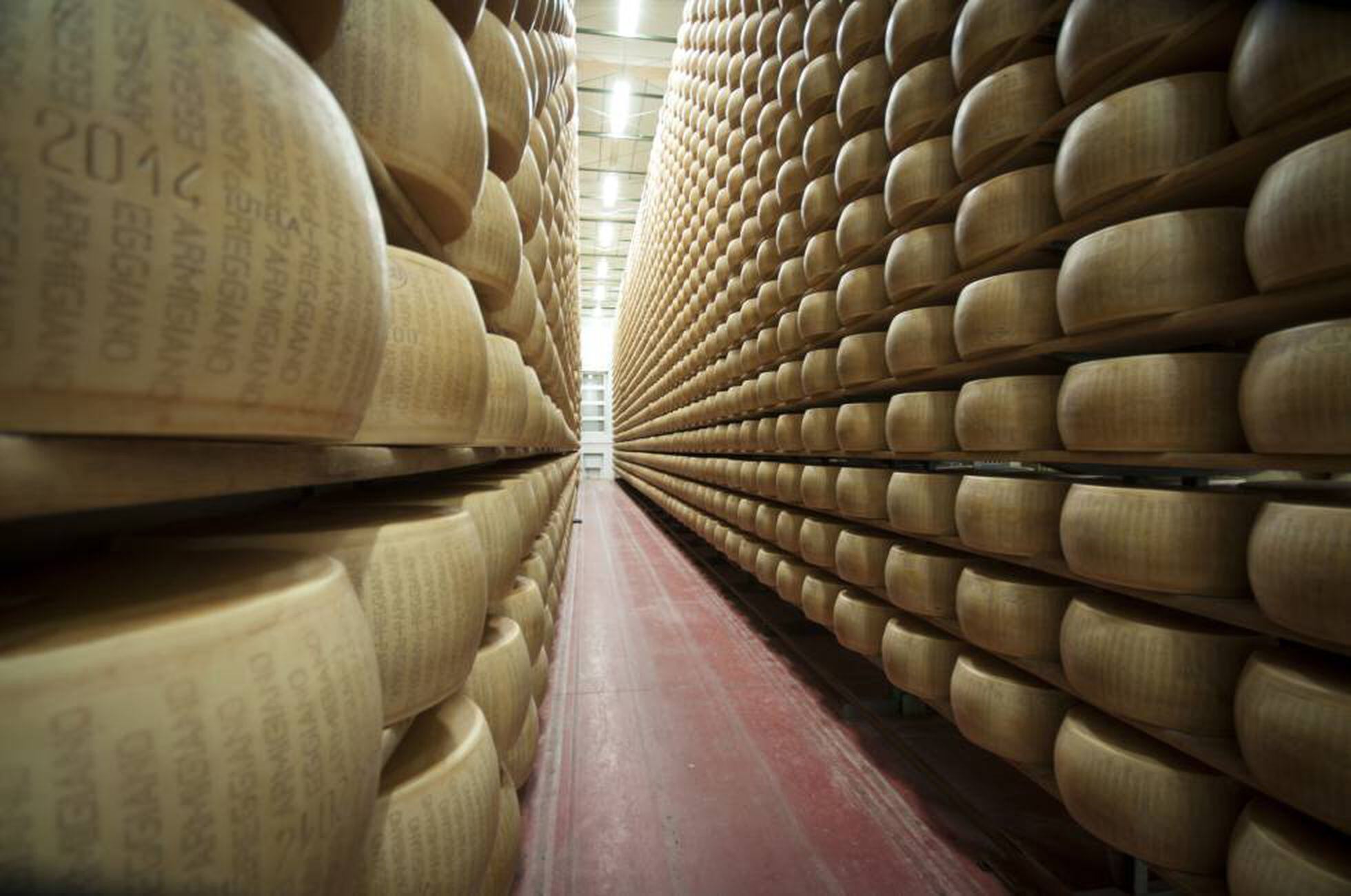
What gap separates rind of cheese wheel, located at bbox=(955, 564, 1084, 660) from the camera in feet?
4.00

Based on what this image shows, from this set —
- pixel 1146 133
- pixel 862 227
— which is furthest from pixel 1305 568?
pixel 862 227

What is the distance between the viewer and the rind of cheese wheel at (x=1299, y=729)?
702 millimetres

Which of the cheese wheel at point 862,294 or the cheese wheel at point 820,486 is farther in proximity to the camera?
the cheese wheel at point 820,486

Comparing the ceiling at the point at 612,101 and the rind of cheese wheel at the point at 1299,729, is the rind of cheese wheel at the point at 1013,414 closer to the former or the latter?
the rind of cheese wheel at the point at 1299,729

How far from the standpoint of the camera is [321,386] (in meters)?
0.35

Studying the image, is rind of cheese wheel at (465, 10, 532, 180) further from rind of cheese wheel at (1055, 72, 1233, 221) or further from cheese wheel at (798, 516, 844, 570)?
cheese wheel at (798, 516, 844, 570)

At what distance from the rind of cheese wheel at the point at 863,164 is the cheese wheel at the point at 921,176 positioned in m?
0.19

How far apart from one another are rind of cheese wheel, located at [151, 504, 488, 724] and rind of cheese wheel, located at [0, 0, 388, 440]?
0.20 m

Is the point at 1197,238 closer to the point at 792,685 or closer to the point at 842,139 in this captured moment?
the point at 842,139

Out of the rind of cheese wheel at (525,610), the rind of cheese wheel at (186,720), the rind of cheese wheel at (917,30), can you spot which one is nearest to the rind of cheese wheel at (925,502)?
the rind of cheese wheel at (525,610)

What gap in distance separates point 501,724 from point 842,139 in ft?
6.47

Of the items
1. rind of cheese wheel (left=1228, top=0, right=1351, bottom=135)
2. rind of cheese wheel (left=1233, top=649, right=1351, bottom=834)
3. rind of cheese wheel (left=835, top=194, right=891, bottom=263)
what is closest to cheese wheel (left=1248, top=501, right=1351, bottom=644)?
rind of cheese wheel (left=1233, top=649, right=1351, bottom=834)

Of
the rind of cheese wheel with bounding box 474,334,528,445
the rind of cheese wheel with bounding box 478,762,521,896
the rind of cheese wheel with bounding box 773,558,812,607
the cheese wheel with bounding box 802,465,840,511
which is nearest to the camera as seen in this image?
the rind of cheese wheel with bounding box 478,762,521,896

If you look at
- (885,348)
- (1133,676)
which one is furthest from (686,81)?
(1133,676)
